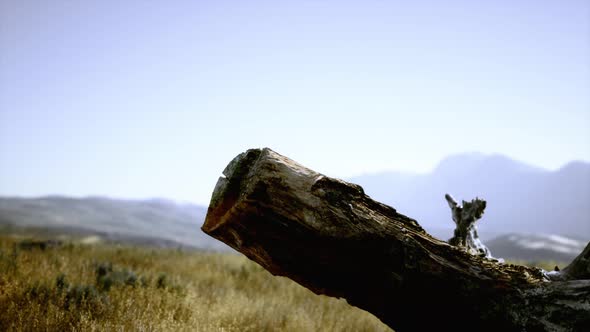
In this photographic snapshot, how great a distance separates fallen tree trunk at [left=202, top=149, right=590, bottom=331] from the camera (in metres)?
2.34

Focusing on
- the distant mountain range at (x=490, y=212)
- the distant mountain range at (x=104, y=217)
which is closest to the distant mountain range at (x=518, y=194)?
the distant mountain range at (x=490, y=212)

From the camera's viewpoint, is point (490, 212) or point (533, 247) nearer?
point (533, 247)

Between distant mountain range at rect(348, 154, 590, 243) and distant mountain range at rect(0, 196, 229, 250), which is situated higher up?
distant mountain range at rect(348, 154, 590, 243)

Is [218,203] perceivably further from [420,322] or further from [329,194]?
[420,322]

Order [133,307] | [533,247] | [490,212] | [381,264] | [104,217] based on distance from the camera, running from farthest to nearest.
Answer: [490,212]
[104,217]
[533,247]
[133,307]
[381,264]

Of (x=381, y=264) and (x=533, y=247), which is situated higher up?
(x=533, y=247)

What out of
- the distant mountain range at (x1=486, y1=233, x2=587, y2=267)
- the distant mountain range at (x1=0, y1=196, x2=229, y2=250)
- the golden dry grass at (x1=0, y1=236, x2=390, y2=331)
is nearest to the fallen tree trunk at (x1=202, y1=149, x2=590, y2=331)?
the golden dry grass at (x1=0, y1=236, x2=390, y2=331)

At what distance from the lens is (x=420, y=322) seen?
2.52 metres

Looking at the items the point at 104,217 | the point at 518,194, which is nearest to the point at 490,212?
the point at 518,194

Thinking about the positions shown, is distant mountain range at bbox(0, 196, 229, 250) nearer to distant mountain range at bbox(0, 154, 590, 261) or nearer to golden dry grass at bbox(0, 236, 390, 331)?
distant mountain range at bbox(0, 154, 590, 261)

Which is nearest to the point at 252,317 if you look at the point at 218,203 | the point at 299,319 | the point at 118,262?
the point at 299,319

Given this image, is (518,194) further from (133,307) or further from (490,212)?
(133,307)

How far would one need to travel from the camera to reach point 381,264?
7.85ft

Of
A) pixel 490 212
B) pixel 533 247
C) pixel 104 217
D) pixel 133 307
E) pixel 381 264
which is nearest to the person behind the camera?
pixel 381 264
